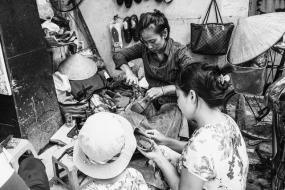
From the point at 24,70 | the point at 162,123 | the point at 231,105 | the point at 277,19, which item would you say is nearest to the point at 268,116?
the point at 231,105

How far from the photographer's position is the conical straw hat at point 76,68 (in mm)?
4371

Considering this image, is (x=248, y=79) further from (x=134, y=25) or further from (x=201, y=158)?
(x=201, y=158)

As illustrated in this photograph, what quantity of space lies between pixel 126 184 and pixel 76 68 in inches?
115

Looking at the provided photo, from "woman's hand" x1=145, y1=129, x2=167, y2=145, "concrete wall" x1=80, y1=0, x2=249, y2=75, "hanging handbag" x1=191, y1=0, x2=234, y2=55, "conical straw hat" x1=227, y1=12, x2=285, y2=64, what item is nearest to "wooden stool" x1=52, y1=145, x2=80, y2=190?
"woman's hand" x1=145, y1=129, x2=167, y2=145

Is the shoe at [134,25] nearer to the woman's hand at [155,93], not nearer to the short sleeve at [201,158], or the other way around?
the woman's hand at [155,93]

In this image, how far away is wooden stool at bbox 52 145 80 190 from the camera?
9.62 feet

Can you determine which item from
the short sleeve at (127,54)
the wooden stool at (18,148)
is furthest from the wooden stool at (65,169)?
the short sleeve at (127,54)

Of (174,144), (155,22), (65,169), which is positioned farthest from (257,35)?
(65,169)

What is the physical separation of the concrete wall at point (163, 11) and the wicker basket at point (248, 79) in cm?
114

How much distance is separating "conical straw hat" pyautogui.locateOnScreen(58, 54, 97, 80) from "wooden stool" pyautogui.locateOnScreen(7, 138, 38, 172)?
1.33 m

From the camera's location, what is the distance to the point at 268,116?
15.2 ft

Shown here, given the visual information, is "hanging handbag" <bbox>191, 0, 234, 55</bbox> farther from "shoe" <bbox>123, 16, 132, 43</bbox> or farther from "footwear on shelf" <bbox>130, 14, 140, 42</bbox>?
"shoe" <bbox>123, 16, 132, 43</bbox>

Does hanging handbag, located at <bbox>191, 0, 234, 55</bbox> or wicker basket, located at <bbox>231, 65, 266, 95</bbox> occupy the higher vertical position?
hanging handbag, located at <bbox>191, 0, 234, 55</bbox>

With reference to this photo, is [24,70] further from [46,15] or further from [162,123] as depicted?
[162,123]
